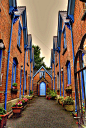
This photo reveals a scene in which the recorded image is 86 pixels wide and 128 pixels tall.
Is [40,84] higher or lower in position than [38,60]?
lower

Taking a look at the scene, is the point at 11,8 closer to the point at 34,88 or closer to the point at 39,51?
the point at 34,88

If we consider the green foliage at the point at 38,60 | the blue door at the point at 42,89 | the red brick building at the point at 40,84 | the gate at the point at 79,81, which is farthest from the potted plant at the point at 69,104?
the green foliage at the point at 38,60

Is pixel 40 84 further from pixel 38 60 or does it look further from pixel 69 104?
pixel 38 60

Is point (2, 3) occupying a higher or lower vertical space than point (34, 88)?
higher

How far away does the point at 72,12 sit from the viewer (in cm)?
718

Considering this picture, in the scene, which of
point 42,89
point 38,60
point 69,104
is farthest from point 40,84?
point 38,60

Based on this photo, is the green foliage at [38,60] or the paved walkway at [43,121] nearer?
the paved walkway at [43,121]

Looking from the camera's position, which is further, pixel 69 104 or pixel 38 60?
pixel 38 60

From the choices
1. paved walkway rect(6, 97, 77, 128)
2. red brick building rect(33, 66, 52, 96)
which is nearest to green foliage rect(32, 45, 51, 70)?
red brick building rect(33, 66, 52, 96)

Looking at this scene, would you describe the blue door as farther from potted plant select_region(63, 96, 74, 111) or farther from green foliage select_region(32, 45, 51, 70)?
green foliage select_region(32, 45, 51, 70)

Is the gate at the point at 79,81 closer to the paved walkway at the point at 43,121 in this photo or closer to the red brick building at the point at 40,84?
the paved walkway at the point at 43,121

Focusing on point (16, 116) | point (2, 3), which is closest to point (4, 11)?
point (2, 3)

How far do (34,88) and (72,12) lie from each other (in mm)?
16771

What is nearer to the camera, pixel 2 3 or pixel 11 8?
pixel 2 3
